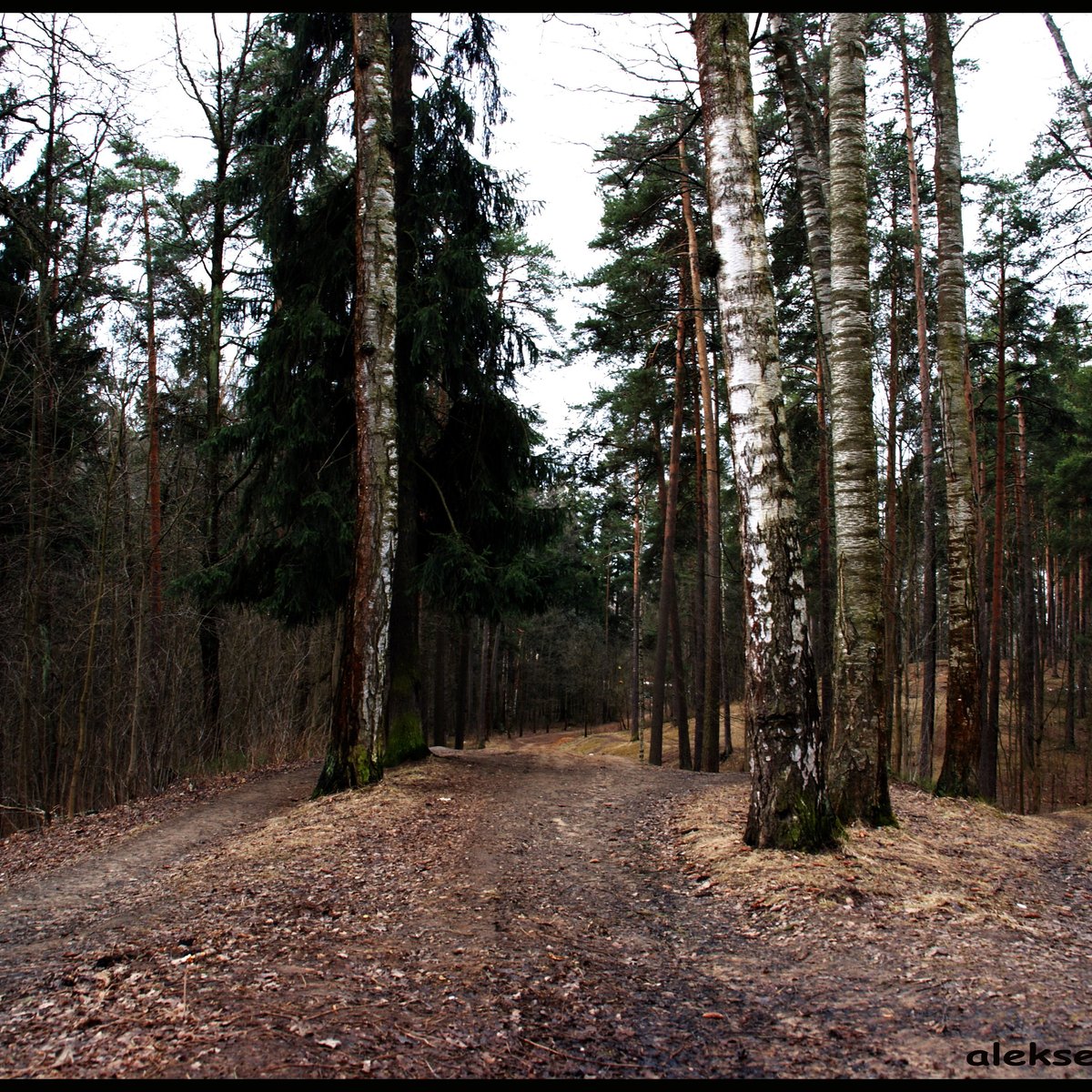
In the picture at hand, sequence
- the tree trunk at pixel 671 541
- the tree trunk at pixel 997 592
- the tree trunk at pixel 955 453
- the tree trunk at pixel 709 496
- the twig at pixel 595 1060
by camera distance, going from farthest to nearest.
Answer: the tree trunk at pixel 671 541
the tree trunk at pixel 709 496
the tree trunk at pixel 997 592
the tree trunk at pixel 955 453
the twig at pixel 595 1060

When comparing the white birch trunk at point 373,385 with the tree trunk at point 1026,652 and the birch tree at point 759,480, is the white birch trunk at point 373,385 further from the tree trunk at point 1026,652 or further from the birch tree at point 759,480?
the tree trunk at point 1026,652

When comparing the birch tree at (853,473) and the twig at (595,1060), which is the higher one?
the birch tree at (853,473)

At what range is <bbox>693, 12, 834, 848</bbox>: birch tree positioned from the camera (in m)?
5.38

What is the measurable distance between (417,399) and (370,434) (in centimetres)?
245

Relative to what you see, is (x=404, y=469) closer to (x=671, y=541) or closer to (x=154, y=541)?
(x=154, y=541)

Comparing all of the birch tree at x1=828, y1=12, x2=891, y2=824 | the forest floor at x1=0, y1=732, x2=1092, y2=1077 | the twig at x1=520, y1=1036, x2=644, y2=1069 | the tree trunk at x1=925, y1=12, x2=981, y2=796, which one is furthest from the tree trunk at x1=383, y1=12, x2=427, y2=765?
the twig at x1=520, y1=1036, x2=644, y2=1069

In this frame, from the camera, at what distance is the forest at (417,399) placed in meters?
6.49

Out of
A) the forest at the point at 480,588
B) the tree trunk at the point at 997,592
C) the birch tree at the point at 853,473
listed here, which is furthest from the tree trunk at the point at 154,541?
the tree trunk at the point at 997,592

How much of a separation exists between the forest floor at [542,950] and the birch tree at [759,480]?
51 cm

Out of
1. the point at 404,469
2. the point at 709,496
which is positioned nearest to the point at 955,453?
the point at 709,496

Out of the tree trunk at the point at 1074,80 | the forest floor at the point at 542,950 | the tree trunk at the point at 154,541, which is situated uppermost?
the tree trunk at the point at 1074,80

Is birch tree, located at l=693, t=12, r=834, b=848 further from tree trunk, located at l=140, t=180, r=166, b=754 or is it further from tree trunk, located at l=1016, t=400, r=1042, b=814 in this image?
tree trunk, located at l=1016, t=400, r=1042, b=814

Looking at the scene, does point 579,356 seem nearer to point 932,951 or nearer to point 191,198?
point 191,198

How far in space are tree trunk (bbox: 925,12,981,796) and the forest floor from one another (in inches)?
58.2
